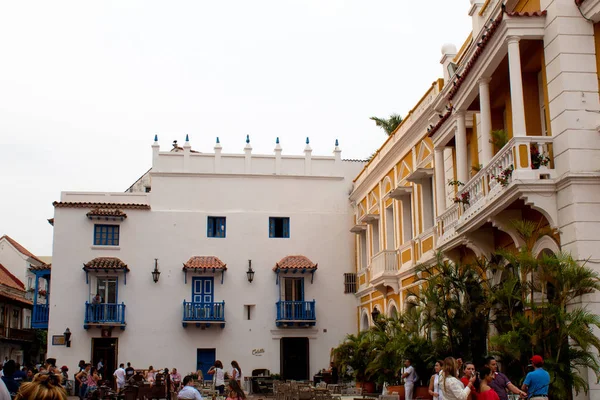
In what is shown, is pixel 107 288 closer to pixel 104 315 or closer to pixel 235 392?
pixel 104 315

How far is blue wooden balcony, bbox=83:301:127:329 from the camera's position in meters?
33.2

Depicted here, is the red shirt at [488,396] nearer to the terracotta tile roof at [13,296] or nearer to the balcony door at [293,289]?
the balcony door at [293,289]

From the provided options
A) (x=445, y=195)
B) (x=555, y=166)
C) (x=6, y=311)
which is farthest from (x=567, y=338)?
(x=6, y=311)

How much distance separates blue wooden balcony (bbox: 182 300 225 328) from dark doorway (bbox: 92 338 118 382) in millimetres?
3233

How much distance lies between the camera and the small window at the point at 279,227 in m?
35.6

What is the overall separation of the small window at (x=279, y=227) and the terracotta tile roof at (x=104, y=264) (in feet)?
22.2

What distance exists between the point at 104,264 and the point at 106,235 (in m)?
1.62

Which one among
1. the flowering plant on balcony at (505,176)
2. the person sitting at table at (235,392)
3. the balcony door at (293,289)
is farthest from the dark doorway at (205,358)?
the person sitting at table at (235,392)

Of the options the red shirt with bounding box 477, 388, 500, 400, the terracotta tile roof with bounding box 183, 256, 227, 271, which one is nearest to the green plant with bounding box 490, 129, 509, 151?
the red shirt with bounding box 477, 388, 500, 400

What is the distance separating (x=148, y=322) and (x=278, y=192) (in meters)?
8.31

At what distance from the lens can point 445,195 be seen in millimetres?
20750

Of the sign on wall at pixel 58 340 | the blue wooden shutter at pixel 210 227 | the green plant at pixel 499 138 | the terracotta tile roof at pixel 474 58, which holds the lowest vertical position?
the sign on wall at pixel 58 340

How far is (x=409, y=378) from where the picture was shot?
1902 centimetres

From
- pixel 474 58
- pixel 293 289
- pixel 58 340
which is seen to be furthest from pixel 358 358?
pixel 58 340
